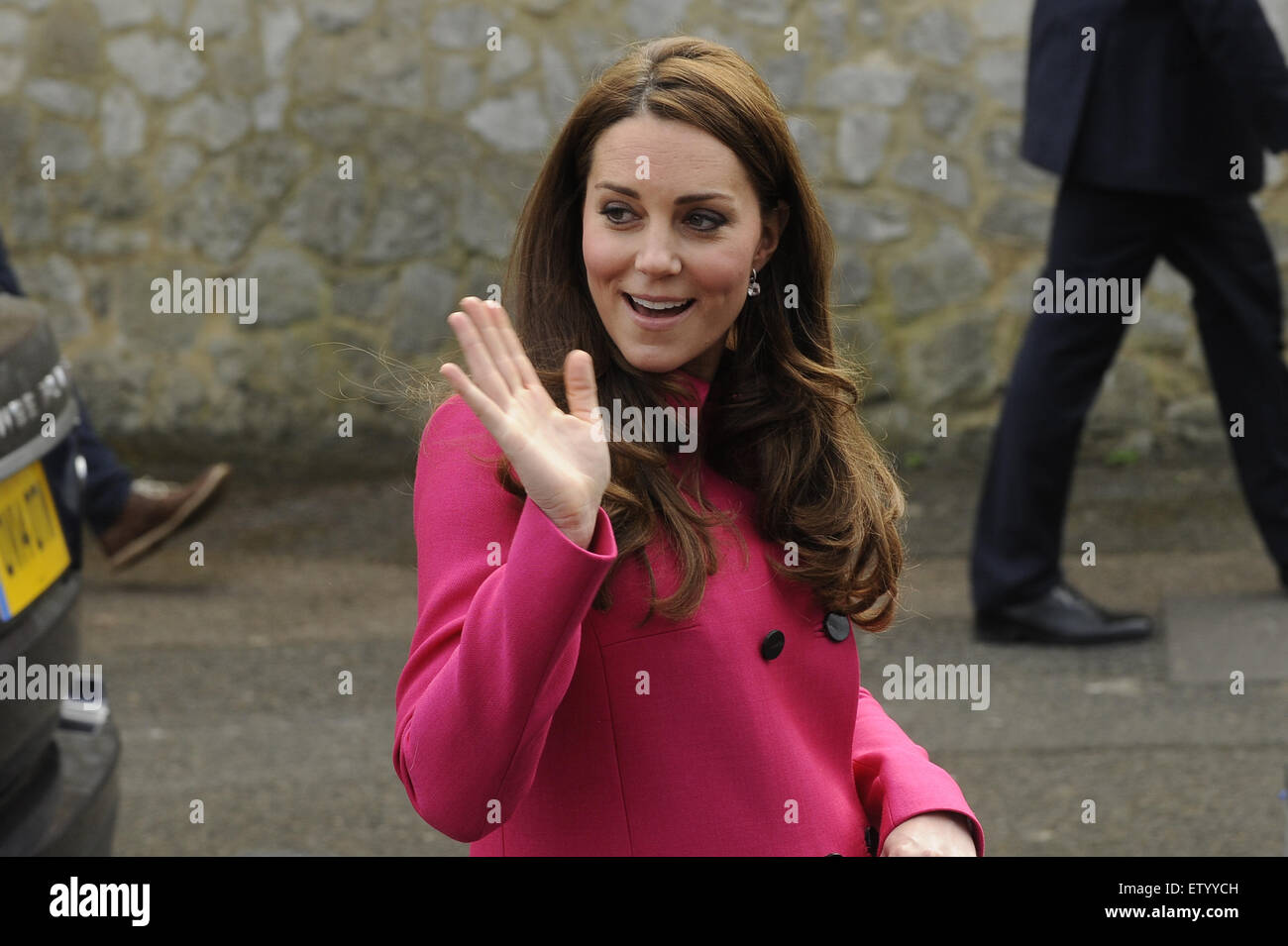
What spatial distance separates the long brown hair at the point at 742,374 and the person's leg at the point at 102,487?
3976 mm

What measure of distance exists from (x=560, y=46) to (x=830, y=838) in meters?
5.58

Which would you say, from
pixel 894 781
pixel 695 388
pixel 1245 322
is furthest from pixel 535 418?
pixel 1245 322

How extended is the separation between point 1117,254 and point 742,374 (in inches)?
129

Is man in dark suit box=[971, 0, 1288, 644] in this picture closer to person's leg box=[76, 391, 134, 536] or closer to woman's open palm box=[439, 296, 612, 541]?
person's leg box=[76, 391, 134, 536]

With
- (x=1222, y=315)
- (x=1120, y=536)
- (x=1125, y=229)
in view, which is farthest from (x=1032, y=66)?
(x=1120, y=536)

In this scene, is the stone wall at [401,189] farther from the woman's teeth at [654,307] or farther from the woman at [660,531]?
the woman's teeth at [654,307]

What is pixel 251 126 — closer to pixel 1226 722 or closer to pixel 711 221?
pixel 1226 722

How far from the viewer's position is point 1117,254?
4.98 metres

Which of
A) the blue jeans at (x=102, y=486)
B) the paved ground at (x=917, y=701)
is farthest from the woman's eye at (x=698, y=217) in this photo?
the blue jeans at (x=102, y=486)

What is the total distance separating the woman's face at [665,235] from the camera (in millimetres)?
1771

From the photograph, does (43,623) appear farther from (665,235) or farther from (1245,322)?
(1245,322)

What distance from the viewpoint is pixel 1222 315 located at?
16.8 feet

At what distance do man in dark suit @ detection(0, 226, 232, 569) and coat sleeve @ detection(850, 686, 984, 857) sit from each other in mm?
4156

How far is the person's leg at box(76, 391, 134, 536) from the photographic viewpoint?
18.6ft
